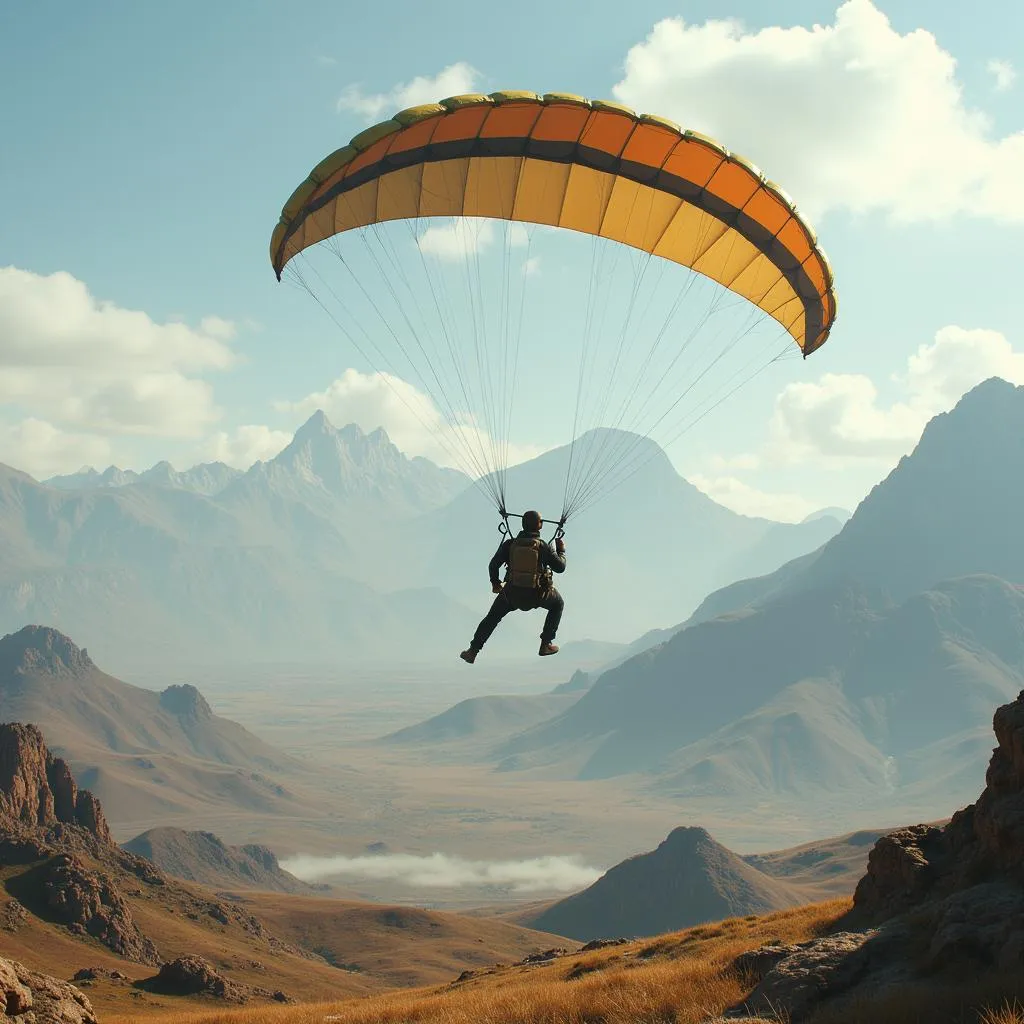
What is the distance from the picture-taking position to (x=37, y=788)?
381 feet

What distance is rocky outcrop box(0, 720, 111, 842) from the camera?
111625mm

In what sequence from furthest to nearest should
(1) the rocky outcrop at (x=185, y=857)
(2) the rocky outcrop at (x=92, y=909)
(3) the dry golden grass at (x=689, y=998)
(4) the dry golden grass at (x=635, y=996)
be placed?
(1) the rocky outcrop at (x=185, y=857) < (2) the rocky outcrop at (x=92, y=909) < (4) the dry golden grass at (x=635, y=996) < (3) the dry golden grass at (x=689, y=998)

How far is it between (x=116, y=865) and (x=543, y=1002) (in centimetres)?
10957

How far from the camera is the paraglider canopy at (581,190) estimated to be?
23859 mm

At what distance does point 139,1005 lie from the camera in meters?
60.2

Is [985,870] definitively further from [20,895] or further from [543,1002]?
[20,895]

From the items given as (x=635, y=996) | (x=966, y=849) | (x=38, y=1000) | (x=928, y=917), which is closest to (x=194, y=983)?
(x=38, y=1000)

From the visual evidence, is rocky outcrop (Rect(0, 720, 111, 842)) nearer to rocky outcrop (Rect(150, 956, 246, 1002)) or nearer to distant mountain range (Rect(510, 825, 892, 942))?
rocky outcrop (Rect(150, 956, 246, 1002))

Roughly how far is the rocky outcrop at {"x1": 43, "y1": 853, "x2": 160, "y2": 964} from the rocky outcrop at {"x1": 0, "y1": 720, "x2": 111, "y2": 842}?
2092 cm

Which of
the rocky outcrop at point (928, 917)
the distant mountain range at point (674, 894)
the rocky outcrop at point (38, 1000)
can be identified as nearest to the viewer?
the rocky outcrop at point (928, 917)

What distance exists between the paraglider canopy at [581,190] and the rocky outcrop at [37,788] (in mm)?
102849

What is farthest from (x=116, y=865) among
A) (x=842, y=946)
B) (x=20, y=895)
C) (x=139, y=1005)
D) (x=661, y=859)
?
(x=842, y=946)

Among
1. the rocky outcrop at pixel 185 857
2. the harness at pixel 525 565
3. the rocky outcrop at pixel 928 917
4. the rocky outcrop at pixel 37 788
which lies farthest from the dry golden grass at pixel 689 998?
the rocky outcrop at pixel 185 857

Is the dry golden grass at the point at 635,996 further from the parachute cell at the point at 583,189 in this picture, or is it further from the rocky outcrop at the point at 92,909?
the rocky outcrop at the point at 92,909
